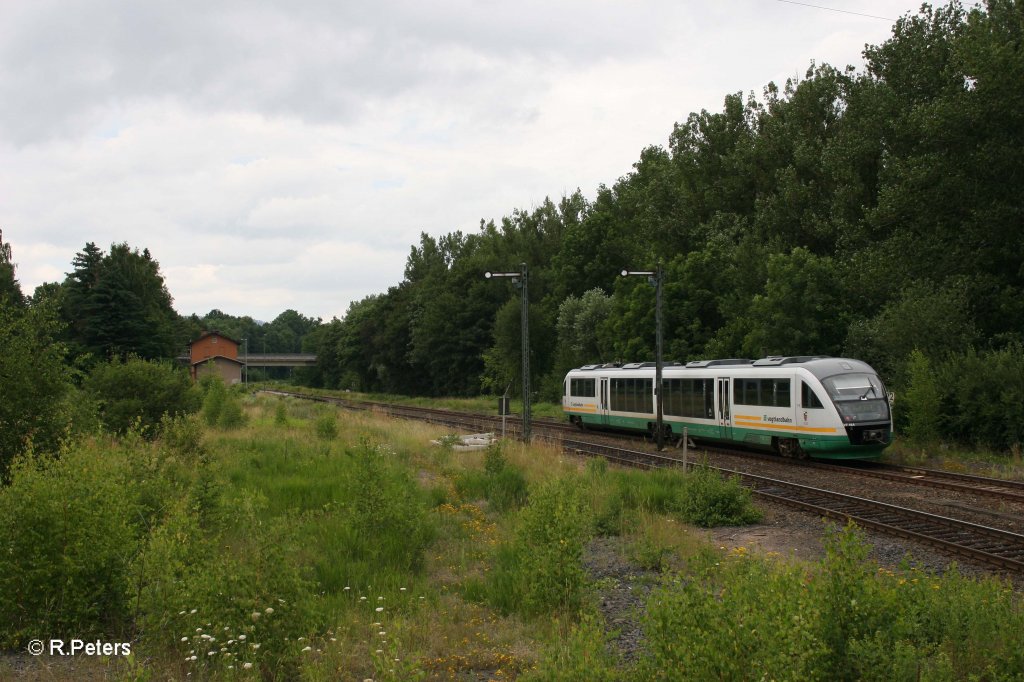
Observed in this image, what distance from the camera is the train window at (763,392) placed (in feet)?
68.8

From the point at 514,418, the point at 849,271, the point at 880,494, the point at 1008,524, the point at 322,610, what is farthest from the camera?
the point at 514,418

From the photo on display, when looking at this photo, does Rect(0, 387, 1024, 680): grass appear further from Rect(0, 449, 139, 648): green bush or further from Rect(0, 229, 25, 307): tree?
Rect(0, 229, 25, 307): tree

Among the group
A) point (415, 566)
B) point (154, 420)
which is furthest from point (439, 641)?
point (154, 420)

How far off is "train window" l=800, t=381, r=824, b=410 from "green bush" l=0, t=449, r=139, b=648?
16506 millimetres

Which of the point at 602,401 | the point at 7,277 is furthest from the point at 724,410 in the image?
the point at 7,277

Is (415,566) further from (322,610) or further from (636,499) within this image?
(636,499)

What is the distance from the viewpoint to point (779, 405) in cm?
2122

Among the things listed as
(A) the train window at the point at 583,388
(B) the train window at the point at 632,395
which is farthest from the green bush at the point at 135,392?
(A) the train window at the point at 583,388

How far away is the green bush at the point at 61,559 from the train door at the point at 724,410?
18428 millimetres

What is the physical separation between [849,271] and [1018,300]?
7152 millimetres

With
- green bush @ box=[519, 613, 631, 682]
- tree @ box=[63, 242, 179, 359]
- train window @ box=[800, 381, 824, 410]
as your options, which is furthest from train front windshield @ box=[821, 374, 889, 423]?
tree @ box=[63, 242, 179, 359]

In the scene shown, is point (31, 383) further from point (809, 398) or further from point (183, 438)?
point (809, 398)

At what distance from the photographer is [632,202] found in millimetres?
60281

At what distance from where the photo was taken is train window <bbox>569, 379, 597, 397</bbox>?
32.8 meters
